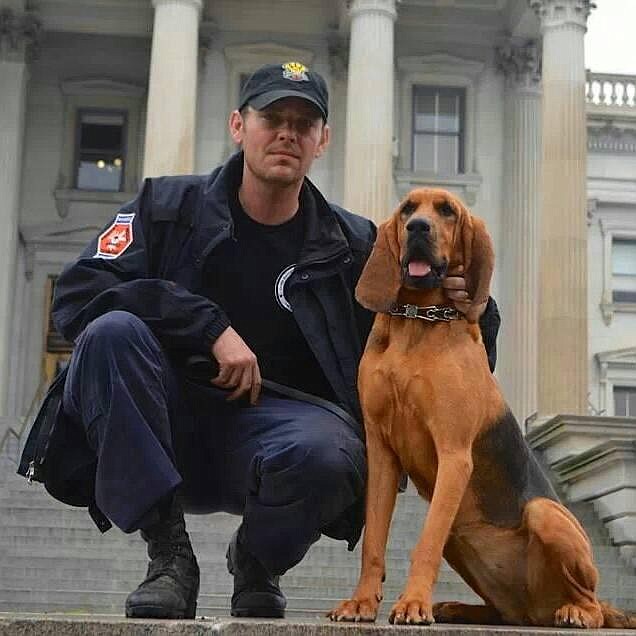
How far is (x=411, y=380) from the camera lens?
14.1 feet

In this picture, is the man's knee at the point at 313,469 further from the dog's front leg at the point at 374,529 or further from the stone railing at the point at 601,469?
the stone railing at the point at 601,469

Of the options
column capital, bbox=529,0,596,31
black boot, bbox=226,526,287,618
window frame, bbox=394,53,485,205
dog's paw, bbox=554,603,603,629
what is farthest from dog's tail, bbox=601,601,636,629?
window frame, bbox=394,53,485,205

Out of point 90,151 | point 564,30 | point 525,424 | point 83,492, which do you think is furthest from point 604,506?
point 90,151

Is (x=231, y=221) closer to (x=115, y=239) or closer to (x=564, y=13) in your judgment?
(x=115, y=239)

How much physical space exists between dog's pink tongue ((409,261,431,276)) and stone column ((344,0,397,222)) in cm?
2032

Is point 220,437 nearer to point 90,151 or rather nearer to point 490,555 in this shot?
point 490,555

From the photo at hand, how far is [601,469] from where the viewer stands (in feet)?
58.2

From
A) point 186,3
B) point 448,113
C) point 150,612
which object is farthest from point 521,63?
point 150,612

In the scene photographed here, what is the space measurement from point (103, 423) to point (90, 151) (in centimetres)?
2716

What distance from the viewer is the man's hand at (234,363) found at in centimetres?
461

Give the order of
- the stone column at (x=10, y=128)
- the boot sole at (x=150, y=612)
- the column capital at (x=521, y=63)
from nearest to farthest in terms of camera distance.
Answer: the boot sole at (x=150, y=612), the stone column at (x=10, y=128), the column capital at (x=521, y=63)

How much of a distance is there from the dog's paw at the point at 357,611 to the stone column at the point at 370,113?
20.6m

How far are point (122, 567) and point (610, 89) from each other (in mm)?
28244

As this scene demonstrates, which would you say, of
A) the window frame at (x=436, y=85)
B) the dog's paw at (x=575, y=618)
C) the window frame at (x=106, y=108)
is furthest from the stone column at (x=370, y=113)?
the dog's paw at (x=575, y=618)
